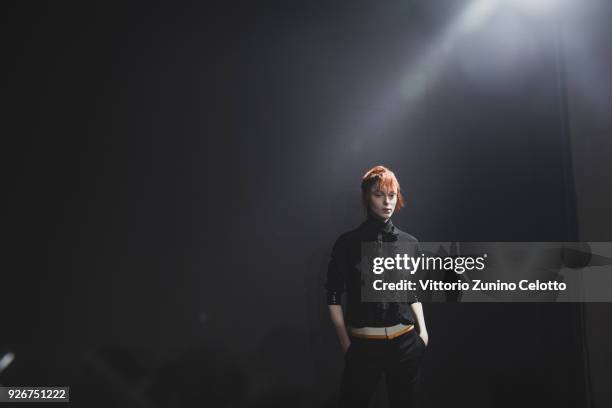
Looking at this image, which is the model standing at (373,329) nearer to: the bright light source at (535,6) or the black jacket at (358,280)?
the black jacket at (358,280)

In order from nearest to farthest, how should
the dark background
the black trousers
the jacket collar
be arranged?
the black trousers → the jacket collar → the dark background

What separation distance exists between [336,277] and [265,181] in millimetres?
717

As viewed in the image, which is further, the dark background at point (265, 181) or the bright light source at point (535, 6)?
the bright light source at point (535, 6)

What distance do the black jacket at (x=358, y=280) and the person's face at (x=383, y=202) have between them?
1.6 inches

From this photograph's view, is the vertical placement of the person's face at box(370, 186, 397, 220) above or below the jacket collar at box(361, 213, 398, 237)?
above

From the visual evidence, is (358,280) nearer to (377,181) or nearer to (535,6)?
(377,181)

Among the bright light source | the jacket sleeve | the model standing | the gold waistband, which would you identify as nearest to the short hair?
the model standing

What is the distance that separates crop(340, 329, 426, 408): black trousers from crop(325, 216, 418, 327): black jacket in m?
0.09

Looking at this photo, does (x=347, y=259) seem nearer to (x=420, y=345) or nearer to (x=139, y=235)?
(x=420, y=345)

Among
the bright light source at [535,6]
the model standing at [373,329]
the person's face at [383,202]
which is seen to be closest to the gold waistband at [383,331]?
the model standing at [373,329]

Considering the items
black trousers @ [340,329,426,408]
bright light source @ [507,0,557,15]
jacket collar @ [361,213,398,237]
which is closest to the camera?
black trousers @ [340,329,426,408]

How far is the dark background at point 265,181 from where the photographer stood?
2361mm

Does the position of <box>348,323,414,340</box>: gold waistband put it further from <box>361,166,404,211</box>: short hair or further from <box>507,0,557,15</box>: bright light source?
<box>507,0,557,15</box>: bright light source

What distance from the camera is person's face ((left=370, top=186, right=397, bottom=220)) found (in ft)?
7.13
